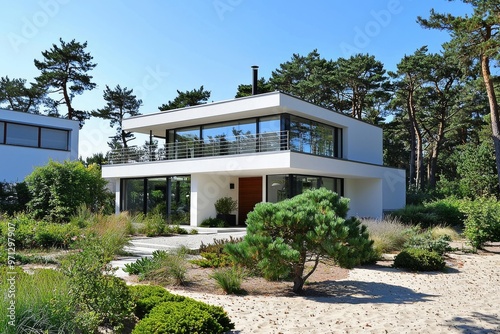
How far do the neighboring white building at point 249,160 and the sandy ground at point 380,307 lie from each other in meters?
9.30

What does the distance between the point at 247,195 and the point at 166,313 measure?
1747 centimetres

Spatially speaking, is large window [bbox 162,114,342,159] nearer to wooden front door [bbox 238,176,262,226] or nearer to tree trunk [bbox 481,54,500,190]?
wooden front door [bbox 238,176,262,226]

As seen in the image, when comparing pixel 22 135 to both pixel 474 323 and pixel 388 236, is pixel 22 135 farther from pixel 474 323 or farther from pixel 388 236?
pixel 474 323

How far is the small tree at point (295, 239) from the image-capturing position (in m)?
7.34

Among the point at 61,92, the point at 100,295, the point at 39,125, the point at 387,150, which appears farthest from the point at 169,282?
the point at 387,150

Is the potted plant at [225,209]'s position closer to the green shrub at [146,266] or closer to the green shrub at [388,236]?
the green shrub at [388,236]

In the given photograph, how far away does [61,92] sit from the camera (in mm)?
36375

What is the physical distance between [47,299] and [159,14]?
430 inches

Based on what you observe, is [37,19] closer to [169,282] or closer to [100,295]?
[169,282]

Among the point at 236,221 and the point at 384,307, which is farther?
the point at 236,221

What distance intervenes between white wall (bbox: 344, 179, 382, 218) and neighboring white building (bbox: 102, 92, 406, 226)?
0.06m

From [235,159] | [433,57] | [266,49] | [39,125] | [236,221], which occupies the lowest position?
[236,221]

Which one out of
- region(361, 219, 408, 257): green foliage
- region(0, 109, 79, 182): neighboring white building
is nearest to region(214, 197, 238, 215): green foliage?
region(361, 219, 408, 257): green foliage

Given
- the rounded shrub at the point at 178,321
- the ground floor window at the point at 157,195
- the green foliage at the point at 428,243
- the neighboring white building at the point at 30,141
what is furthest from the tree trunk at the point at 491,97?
the neighboring white building at the point at 30,141
